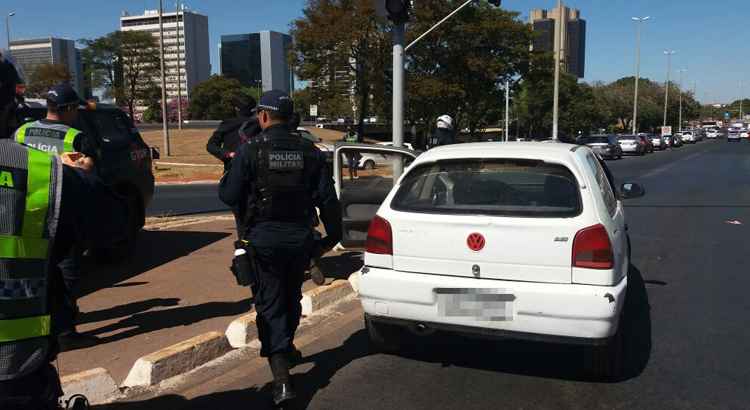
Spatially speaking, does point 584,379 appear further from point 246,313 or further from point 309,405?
point 246,313

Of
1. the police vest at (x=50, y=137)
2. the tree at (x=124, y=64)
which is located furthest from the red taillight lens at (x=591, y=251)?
the tree at (x=124, y=64)

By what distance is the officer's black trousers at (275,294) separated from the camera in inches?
145

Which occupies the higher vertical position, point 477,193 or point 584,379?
point 477,193

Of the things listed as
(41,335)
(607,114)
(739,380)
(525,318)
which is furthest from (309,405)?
(607,114)

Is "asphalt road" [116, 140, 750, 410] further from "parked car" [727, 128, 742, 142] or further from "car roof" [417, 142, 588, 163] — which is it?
"parked car" [727, 128, 742, 142]

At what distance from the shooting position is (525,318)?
3.89 m

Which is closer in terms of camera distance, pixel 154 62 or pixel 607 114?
pixel 154 62

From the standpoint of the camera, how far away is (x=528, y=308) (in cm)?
388

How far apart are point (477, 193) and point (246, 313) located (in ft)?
7.80

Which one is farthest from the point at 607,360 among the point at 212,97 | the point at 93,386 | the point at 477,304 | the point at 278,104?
the point at 212,97

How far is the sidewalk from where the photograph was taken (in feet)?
15.3

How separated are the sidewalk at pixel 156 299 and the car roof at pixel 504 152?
2234mm

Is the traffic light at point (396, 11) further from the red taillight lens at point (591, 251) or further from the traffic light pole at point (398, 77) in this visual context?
the red taillight lens at point (591, 251)

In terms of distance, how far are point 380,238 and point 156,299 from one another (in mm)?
2594
